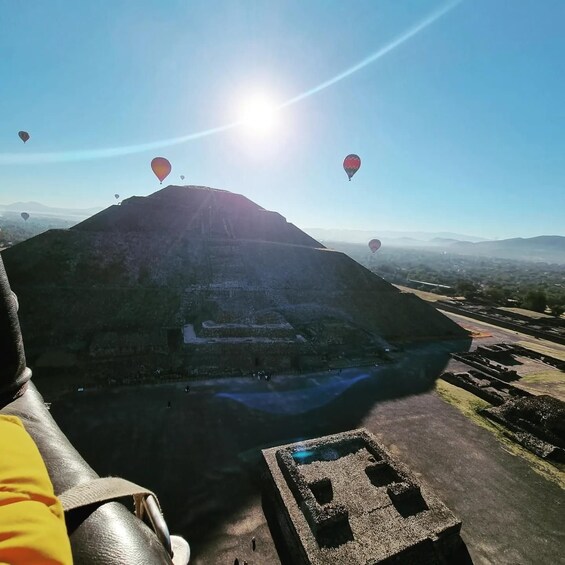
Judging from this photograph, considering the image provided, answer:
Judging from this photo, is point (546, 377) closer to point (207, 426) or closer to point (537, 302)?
point (207, 426)

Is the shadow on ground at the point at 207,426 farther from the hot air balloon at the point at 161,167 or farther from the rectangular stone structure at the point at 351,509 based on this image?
the hot air balloon at the point at 161,167

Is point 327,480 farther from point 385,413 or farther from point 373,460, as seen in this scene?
point 385,413

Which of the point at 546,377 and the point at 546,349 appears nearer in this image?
the point at 546,377

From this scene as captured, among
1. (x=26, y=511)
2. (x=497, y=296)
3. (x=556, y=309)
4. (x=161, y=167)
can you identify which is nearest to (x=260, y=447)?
(x=26, y=511)

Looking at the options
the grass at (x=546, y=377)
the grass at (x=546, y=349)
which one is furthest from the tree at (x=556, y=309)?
the grass at (x=546, y=377)

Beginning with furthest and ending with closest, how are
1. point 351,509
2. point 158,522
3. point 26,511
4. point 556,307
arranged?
point 556,307, point 351,509, point 158,522, point 26,511

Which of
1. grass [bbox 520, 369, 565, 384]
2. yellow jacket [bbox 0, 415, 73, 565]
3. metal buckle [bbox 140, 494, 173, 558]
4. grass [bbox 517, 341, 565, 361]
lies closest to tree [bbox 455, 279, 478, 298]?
grass [bbox 517, 341, 565, 361]
